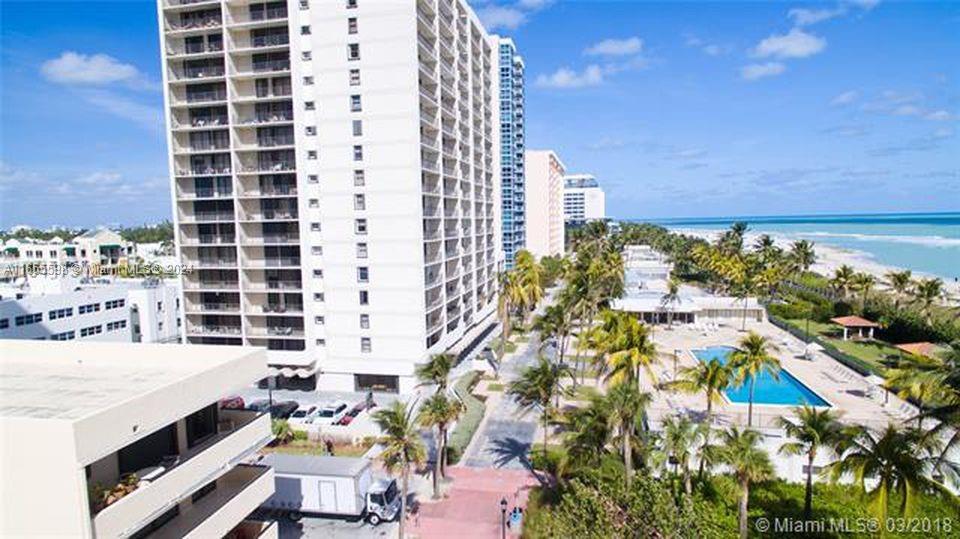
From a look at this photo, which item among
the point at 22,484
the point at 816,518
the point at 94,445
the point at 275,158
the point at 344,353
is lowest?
the point at 816,518

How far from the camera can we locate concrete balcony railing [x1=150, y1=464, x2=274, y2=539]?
16906 mm

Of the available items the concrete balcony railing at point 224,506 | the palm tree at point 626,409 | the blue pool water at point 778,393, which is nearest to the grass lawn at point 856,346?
the blue pool water at point 778,393

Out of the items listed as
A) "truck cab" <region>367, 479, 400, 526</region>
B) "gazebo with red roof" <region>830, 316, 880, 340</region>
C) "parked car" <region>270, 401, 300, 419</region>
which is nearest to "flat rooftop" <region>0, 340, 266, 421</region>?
"truck cab" <region>367, 479, 400, 526</region>

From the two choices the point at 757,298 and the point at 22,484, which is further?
the point at 757,298

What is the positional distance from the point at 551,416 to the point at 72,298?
48.0m

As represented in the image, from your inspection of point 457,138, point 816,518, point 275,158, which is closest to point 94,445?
point 816,518

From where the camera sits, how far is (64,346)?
1988cm

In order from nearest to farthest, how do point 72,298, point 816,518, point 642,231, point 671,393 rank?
point 816,518 → point 671,393 → point 72,298 → point 642,231

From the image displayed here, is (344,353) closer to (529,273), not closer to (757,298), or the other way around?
(529,273)

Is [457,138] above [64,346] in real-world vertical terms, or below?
above

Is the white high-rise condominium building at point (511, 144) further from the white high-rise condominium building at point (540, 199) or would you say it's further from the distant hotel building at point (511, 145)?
the white high-rise condominium building at point (540, 199)

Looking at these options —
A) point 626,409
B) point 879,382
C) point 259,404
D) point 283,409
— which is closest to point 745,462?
point 626,409

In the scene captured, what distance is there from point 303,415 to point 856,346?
56.2 metres

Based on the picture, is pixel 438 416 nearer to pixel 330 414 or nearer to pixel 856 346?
pixel 330 414
